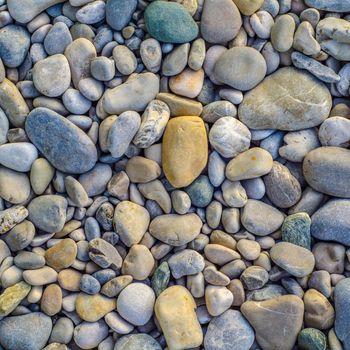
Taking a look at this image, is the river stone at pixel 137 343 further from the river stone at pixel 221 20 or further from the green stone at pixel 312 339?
the river stone at pixel 221 20

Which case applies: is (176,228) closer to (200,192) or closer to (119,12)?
(200,192)

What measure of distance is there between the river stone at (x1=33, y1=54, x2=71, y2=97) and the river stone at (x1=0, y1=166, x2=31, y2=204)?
0.23 m

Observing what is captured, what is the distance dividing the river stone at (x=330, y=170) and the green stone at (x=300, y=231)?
0.30ft

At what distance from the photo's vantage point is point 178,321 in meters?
1.15

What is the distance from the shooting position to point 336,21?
1.23 meters

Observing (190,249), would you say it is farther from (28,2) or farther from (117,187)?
(28,2)

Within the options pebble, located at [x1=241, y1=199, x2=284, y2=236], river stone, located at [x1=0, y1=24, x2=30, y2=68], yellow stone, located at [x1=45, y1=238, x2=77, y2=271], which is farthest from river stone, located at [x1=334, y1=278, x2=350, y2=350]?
river stone, located at [x1=0, y1=24, x2=30, y2=68]

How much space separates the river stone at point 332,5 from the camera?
4.09ft

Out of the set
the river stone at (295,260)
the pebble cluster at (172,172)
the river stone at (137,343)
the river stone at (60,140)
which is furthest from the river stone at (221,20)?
the river stone at (137,343)

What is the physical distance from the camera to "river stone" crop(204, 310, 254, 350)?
1.16 meters

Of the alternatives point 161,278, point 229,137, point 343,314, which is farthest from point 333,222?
point 161,278

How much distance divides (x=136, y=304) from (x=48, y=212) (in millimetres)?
322

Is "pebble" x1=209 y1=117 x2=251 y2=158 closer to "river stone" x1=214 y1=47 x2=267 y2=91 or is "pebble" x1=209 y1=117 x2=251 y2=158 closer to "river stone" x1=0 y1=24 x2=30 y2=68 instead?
"river stone" x1=214 y1=47 x2=267 y2=91

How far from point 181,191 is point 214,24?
45 cm
